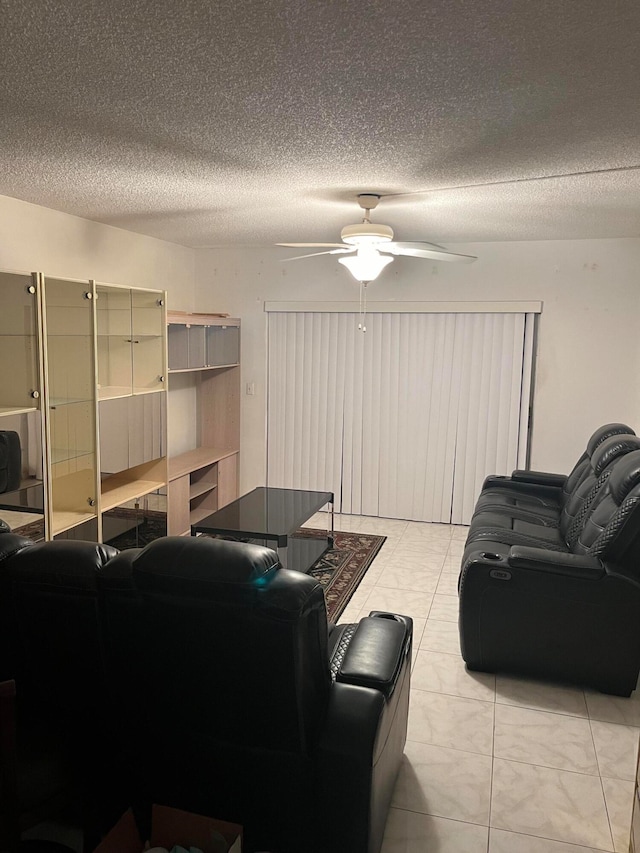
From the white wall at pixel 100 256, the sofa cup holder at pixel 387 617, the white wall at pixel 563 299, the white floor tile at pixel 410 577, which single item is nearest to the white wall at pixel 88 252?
the white wall at pixel 100 256

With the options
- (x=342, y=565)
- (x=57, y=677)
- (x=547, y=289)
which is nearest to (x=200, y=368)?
(x=342, y=565)

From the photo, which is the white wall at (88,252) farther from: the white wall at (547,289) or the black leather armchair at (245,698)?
the black leather armchair at (245,698)

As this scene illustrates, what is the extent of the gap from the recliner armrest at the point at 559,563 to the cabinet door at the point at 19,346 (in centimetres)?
265

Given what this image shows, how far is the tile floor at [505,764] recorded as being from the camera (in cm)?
231

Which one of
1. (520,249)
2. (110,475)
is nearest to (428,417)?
(520,249)

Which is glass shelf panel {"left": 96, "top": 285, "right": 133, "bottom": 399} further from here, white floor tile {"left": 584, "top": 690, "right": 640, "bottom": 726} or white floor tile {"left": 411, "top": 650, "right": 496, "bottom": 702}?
white floor tile {"left": 584, "top": 690, "right": 640, "bottom": 726}

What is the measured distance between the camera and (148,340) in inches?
192

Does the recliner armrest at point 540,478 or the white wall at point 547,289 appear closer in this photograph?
the recliner armrest at point 540,478

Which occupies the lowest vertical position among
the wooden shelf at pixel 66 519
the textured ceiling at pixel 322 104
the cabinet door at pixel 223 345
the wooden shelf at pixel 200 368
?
the wooden shelf at pixel 66 519

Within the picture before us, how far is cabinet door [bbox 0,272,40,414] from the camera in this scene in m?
3.56

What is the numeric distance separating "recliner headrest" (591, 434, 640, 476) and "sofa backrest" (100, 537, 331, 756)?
108 inches

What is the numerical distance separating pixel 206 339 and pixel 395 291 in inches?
67.0

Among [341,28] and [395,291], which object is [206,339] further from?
[341,28]

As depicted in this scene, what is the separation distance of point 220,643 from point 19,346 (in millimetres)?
2505
